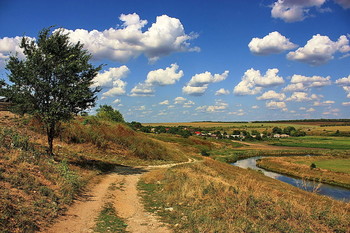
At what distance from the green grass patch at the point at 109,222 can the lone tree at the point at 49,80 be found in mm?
10622

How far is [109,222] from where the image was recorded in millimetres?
10172

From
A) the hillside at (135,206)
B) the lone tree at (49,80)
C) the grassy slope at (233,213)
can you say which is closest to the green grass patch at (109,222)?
the hillside at (135,206)

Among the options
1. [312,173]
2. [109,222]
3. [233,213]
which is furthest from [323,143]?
[109,222]

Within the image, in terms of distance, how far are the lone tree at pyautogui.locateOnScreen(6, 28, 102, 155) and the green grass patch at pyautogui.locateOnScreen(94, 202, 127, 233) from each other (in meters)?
10.6

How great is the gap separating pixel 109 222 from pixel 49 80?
1403cm

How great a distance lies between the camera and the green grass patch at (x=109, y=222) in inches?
369

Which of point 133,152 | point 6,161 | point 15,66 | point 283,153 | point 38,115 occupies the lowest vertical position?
point 283,153

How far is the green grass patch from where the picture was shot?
9383 mm

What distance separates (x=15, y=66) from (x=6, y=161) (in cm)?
927

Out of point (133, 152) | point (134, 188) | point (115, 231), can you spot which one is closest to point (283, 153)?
point (133, 152)

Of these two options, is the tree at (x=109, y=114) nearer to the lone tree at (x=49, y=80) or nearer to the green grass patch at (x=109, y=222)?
the lone tree at (x=49, y=80)

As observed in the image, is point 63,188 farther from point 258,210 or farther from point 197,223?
point 258,210

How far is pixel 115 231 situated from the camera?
30.2 ft

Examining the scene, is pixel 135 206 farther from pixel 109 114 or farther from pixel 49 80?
pixel 109 114
